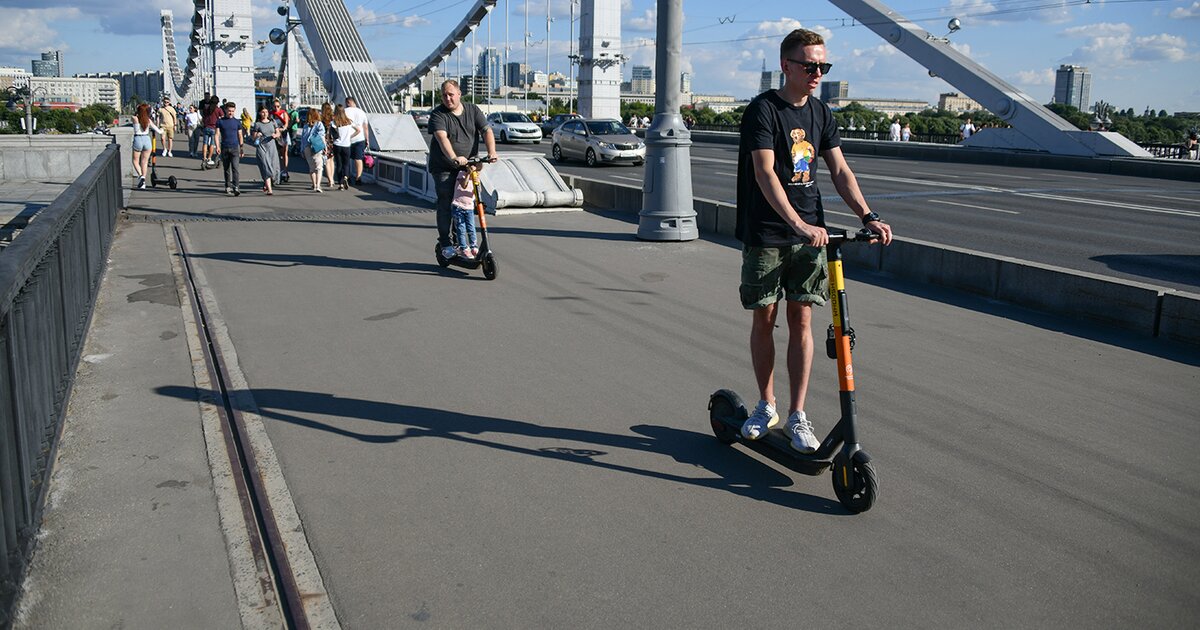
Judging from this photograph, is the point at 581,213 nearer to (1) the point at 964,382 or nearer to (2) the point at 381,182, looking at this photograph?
(2) the point at 381,182

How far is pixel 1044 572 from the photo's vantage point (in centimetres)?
375

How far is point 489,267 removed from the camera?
31.5 ft

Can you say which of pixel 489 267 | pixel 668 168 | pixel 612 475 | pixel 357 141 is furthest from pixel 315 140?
pixel 612 475

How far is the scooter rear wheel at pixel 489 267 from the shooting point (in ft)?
31.4

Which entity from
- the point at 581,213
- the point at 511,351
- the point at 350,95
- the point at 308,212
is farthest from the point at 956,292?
the point at 350,95

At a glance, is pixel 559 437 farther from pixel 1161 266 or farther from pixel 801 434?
pixel 1161 266

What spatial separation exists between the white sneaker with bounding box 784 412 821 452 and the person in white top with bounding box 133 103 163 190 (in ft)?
54.2

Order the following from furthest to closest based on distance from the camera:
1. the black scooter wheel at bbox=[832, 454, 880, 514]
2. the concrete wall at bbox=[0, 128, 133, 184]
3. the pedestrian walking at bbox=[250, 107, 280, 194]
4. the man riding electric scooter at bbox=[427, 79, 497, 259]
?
1. the concrete wall at bbox=[0, 128, 133, 184]
2. the pedestrian walking at bbox=[250, 107, 280, 194]
3. the man riding electric scooter at bbox=[427, 79, 497, 259]
4. the black scooter wheel at bbox=[832, 454, 880, 514]

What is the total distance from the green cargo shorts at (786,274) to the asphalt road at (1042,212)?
756 cm

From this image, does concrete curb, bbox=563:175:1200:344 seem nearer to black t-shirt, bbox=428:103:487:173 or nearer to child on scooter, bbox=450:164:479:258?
child on scooter, bbox=450:164:479:258

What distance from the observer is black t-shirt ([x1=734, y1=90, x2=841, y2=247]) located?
4480 mm

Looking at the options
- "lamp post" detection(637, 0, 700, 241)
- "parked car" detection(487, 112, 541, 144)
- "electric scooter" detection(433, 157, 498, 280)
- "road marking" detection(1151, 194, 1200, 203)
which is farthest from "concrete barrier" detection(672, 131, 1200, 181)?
"electric scooter" detection(433, 157, 498, 280)

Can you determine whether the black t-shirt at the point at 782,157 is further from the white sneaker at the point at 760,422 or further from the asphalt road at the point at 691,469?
the asphalt road at the point at 691,469

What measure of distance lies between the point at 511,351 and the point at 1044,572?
3974 millimetres
